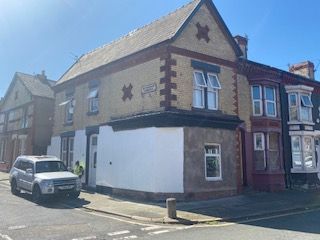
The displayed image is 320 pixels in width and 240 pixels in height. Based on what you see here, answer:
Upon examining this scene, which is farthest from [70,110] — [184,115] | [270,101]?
[270,101]

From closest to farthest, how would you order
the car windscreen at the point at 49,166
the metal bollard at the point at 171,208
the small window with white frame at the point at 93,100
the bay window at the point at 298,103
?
the metal bollard at the point at 171,208 → the car windscreen at the point at 49,166 → the small window with white frame at the point at 93,100 → the bay window at the point at 298,103

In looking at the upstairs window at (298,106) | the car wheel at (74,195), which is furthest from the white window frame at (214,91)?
the car wheel at (74,195)

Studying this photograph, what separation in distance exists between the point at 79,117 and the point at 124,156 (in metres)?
6.30

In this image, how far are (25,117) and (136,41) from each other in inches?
612

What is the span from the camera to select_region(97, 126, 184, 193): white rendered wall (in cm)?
1529

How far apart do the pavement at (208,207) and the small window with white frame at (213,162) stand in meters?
1.30

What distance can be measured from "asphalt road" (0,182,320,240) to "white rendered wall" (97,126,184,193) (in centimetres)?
364

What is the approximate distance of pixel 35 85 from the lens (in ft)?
102

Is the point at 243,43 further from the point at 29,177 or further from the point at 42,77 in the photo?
the point at 42,77

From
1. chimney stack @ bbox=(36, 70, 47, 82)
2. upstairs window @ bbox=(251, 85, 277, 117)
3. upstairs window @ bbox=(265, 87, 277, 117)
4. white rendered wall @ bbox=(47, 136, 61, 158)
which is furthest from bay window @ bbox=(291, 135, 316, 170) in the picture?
chimney stack @ bbox=(36, 70, 47, 82)

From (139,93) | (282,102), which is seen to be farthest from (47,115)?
(282,102)

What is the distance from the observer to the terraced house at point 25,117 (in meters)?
28.1

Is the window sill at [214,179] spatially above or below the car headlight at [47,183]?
above

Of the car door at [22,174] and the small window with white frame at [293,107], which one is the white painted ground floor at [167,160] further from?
the small window with white frame at [293,107]
